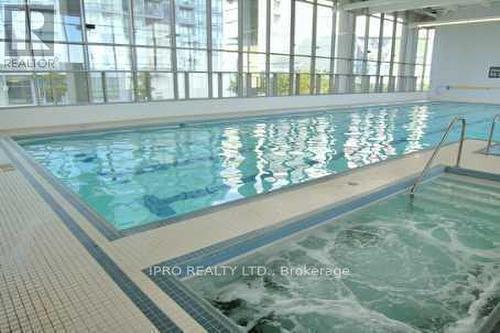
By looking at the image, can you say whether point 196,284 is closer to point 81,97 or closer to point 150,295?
point 150,295

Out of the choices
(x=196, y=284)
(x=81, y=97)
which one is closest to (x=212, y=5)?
(x=81, y=97)

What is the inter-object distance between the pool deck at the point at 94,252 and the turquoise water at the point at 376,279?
279 mm

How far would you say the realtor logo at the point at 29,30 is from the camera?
7.11m

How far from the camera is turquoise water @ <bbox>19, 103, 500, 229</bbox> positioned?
3.76m

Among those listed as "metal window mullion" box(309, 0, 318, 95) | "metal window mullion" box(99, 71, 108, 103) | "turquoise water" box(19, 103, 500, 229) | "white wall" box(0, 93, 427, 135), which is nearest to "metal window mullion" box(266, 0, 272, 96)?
"white wall" box(0, 93, 427, 135)

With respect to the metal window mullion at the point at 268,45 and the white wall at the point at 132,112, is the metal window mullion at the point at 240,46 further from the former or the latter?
the metal window mullion at the point at 268,45

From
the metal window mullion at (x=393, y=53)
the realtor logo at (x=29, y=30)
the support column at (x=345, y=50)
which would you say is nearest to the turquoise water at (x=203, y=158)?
the realtor logo at (x=29, y=30)

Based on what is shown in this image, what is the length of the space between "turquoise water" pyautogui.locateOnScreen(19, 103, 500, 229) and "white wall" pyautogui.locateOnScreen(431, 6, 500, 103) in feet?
29.1

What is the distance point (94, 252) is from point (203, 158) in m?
3.19

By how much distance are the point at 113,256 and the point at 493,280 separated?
240cm

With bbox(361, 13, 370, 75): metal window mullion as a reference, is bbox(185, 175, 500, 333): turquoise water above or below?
below

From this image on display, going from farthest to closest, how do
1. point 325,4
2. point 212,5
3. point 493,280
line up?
point 325,4 < point 212,5 < point 493,280

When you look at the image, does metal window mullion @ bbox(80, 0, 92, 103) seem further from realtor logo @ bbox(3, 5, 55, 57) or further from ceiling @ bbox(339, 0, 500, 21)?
ceiling @ bbox(339, 0, 500, 21)

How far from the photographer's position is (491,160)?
4836mm
